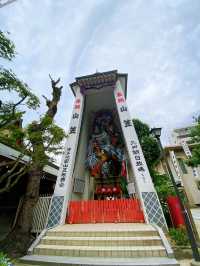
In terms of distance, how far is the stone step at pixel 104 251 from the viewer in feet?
12.8

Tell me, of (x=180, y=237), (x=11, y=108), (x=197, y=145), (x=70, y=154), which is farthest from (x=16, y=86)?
(x=197, y=145)

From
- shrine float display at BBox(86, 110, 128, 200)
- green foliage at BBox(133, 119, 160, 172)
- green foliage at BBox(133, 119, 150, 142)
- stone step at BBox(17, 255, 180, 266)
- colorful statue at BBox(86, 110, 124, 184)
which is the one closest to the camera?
stone step at BBox(17, 255, 180, 266)

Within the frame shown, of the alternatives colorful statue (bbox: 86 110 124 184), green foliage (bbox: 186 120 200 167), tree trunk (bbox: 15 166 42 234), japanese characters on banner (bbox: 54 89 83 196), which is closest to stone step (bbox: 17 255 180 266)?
tree trunk (bbox: 15 166 42 234)

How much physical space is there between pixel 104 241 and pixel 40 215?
11.4 feet

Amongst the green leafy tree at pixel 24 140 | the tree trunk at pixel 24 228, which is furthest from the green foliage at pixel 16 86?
the tree trunk at pixel 24 228

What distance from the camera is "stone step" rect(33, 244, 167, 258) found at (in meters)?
3.89

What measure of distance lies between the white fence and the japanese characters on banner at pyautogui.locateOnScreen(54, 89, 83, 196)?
638 millimetres

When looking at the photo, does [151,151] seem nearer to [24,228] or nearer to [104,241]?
[104,241]

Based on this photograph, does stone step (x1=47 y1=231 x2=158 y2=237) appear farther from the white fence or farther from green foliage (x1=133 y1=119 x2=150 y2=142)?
green foliage (x1=133 y1=119 x2=150 y2=142)

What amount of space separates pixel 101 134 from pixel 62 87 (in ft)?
13.0

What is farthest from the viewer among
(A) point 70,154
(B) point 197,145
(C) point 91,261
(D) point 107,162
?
(D) point 107,162

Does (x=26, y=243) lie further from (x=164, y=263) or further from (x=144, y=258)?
(x=164, y=263)

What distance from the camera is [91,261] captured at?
3.66 meters

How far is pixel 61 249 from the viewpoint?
4258 millimetres
